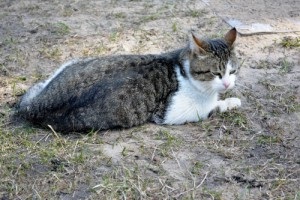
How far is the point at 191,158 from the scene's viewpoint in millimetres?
4348

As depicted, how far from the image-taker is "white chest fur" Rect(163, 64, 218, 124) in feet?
15.9

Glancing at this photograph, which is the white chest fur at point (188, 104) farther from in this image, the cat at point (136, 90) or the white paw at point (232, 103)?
the white paw at point (232, 103)

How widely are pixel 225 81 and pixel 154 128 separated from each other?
2.43 ft

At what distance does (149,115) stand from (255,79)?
1365 millimetres

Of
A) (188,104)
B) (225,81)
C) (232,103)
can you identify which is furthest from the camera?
(232,103)

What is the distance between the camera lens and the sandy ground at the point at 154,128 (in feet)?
13.1

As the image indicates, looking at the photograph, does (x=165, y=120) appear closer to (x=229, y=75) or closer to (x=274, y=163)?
(x=229, y=75)

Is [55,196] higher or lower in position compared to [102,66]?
lower

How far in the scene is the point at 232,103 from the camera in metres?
5.07

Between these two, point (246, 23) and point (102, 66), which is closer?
point (102, 66)

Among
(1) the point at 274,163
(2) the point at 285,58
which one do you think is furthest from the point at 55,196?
(2) the point at 285,58

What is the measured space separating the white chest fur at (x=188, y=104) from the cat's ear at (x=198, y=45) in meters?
0.27

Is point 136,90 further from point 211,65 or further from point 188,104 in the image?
point 211,65

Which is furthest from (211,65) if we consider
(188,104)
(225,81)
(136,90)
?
(136,90)
